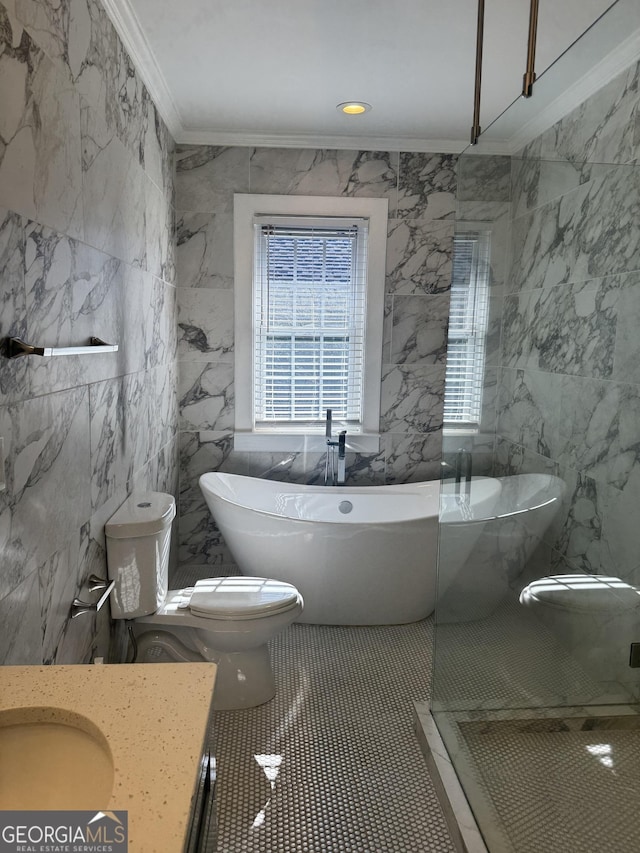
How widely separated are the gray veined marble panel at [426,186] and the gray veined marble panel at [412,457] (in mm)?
1408

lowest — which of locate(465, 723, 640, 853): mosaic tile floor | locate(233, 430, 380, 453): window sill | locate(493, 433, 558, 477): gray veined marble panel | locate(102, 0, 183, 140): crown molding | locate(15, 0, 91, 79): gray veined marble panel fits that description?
locate(465, 723, 640, 853): mosaic tile floor

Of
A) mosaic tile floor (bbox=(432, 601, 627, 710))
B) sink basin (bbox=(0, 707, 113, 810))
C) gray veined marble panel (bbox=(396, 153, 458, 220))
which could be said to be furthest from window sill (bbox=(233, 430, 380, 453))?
sink basin (bbox=(0, 707, 113, 810))

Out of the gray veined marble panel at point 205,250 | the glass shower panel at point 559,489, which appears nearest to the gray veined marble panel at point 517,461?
the glass shower panel at point 559,489

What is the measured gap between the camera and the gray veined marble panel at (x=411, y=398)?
4137 mm

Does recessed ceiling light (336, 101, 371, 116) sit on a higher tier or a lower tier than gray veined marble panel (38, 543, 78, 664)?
higher

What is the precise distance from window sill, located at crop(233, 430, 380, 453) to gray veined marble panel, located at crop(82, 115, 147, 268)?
4.71ft

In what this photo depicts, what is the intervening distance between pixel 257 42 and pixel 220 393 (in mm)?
2024

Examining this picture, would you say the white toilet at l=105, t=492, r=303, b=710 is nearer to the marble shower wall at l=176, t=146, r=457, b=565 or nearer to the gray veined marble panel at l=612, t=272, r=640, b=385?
the marble shower wall at l=176, t=146, r=457, b=565

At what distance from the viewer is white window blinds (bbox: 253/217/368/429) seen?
402cm

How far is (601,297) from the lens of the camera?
5.53 feet

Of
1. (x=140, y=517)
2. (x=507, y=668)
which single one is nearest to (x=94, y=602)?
(x=140, y=517)

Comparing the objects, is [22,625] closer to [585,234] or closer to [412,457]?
[585,234]

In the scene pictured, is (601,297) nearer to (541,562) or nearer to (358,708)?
(541,562)

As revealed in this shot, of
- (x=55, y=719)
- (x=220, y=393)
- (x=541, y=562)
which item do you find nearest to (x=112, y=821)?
(x=55, y=719)
